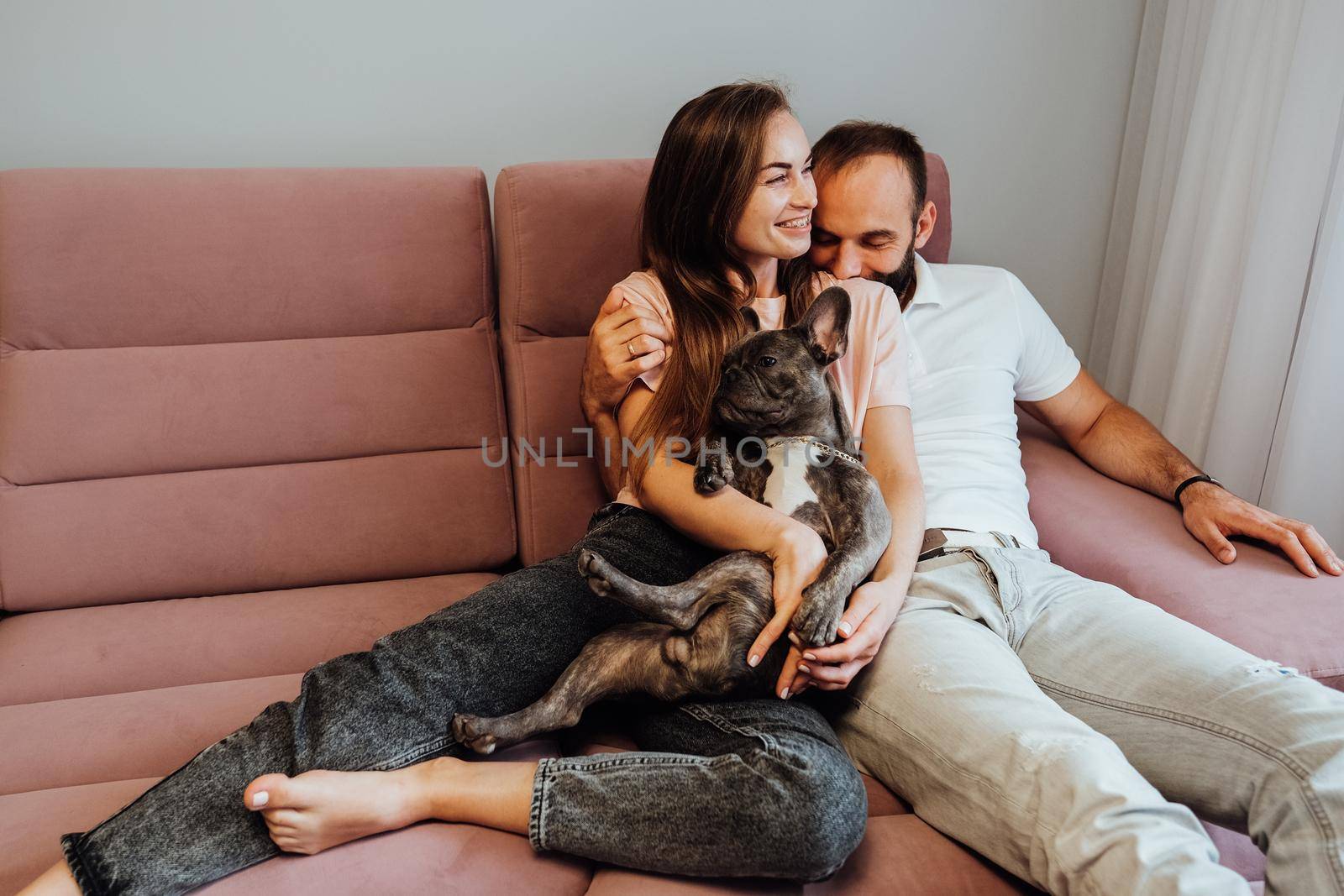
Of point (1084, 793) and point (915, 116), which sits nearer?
point (1084, 793)

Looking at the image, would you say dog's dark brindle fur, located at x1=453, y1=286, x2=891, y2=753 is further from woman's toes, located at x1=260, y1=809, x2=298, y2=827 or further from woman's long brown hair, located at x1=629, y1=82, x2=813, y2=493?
woman's toes, located at x1=260, y1=809, x2=298, y2=827

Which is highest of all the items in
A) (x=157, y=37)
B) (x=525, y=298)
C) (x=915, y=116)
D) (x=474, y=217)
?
(x=157, y=37)

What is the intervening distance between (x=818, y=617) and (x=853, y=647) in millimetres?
81

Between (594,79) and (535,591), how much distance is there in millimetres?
1414

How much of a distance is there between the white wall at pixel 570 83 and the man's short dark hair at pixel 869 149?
25.2 inches

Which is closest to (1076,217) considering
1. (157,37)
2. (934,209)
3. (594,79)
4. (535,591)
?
(934,209)

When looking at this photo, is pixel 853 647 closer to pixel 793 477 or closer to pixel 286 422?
pixel 793 477

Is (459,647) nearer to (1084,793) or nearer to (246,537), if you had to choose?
(246,537)

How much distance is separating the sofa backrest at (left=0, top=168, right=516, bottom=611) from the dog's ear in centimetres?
83

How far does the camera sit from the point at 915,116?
8.43 ft

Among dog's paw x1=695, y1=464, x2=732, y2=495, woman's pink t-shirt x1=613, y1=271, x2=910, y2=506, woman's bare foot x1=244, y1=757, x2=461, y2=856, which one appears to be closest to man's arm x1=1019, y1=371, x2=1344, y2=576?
woman's pink t-shirt x1=613, y1=271, x2=910, y2=506

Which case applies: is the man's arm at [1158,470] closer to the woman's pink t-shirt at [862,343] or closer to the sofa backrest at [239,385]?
the woman's pink t-shirt at [862,343]

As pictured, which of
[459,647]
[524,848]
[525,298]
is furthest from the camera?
[525,298]

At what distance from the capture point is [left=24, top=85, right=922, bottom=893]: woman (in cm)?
117
